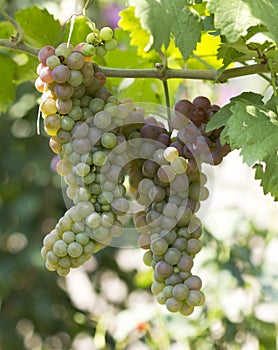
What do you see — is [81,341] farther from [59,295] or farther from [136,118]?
[136,118]

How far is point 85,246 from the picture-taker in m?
0.62

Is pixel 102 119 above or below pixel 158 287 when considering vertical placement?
above

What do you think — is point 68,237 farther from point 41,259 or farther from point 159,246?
point 41,259

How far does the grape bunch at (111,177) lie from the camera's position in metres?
0.62

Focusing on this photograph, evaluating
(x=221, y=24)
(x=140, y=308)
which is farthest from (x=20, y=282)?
(x=221, y=24)

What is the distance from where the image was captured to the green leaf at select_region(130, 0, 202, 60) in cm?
58

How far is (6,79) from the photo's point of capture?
0.90 meters

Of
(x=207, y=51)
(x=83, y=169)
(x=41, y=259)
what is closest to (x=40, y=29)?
(x=207, y=51)

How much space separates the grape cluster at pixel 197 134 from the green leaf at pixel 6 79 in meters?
0.27

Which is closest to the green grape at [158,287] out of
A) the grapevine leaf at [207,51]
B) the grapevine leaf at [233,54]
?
the grapevine leaf at [233,54]

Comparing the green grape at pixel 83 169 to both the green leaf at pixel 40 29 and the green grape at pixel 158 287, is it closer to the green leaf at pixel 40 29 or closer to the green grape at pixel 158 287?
the green grape at pixel 158 287

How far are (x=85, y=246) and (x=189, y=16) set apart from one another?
0.21 m

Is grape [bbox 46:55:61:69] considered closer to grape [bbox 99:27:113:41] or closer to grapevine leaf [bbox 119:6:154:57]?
grape [bbox 99:27:113:41]

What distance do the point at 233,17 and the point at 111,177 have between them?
6.3 inches
